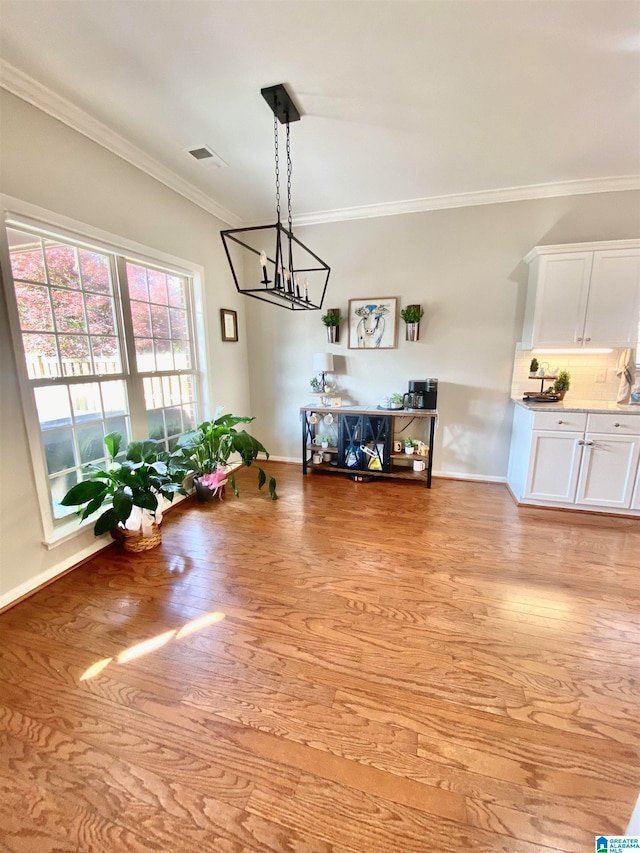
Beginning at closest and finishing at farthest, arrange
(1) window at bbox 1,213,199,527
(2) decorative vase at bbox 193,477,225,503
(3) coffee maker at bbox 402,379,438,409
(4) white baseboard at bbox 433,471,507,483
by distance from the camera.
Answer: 1. (1) window at bbox 1,213,199,527
2. (2) decorative vase at bbox 193,477,225,503
3. (3) coffee maker at bbox 402,379,438,409
4. (4) white baseboard at bbox 433,471,507,483

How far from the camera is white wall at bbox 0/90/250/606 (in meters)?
1.88

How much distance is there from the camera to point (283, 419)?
14.3ft

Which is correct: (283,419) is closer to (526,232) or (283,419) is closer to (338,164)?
(338,164)

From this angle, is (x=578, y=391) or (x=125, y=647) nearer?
(x=125, y=647)

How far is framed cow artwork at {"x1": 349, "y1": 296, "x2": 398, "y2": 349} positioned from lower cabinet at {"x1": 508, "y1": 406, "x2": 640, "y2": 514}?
1.58m

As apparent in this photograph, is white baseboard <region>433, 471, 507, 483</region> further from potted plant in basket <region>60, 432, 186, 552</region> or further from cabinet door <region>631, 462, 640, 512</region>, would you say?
potted plant in basket <region>60, 432, 186, 552</region>

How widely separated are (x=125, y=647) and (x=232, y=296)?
11.4 feet

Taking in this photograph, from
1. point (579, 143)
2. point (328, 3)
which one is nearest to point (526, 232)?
point (579, 143)

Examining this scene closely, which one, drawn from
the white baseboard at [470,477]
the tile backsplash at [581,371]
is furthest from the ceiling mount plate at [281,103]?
the white baseboard at [470,477]

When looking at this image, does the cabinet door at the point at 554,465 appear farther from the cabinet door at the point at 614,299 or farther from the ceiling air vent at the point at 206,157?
the ceiling air vent at the point at 206,157

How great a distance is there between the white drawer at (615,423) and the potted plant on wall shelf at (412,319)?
1700 millimetres

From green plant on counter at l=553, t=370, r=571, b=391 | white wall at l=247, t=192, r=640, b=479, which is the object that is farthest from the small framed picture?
green plant on counter at l=553, t=370, r=571, b=391

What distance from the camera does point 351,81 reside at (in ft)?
6.19

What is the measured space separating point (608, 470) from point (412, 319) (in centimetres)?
216
